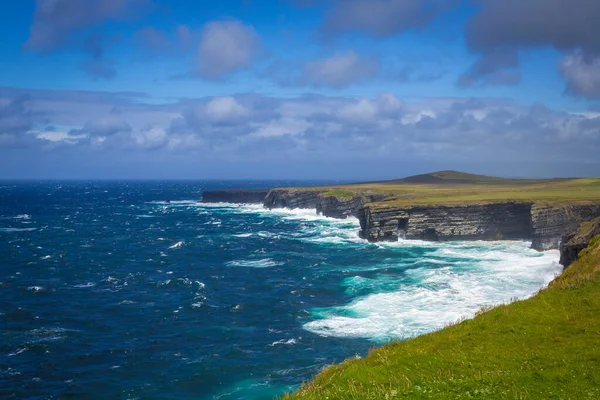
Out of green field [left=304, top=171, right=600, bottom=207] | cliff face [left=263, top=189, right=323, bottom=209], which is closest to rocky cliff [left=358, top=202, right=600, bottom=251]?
green field [left=304, top=171, right=600, bottom=207]

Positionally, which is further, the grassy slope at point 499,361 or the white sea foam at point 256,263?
the white sea foam at point 256,263

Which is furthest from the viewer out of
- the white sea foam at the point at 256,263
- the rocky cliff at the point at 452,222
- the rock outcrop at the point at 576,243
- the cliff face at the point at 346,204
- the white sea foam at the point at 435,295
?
the cliff face at the point at 346,204

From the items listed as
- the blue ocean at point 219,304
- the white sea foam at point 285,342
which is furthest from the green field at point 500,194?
the white sea foam at point 285,342

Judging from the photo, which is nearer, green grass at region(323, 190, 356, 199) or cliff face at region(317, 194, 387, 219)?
cliff face at region(317, 194, 387, 219)

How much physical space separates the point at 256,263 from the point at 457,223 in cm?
4279

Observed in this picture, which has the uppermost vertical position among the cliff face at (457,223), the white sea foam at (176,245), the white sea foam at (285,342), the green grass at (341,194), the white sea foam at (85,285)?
the green grass at (341,194)

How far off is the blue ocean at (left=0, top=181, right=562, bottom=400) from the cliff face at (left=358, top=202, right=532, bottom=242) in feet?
13.7

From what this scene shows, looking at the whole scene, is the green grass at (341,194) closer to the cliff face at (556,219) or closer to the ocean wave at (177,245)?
the ocean wave at (177,245)

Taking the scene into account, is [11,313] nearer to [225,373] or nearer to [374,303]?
[225,373]

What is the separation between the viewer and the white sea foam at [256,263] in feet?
234

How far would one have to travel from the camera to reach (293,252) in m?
81.9

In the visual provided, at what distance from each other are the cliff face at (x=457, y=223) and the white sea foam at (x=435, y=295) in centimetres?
1940

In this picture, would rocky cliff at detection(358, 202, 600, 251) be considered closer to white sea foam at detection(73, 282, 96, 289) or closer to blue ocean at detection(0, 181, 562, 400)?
blue ocean at detection(0, 181, 562, 400)

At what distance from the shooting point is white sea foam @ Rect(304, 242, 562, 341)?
40.9 m
